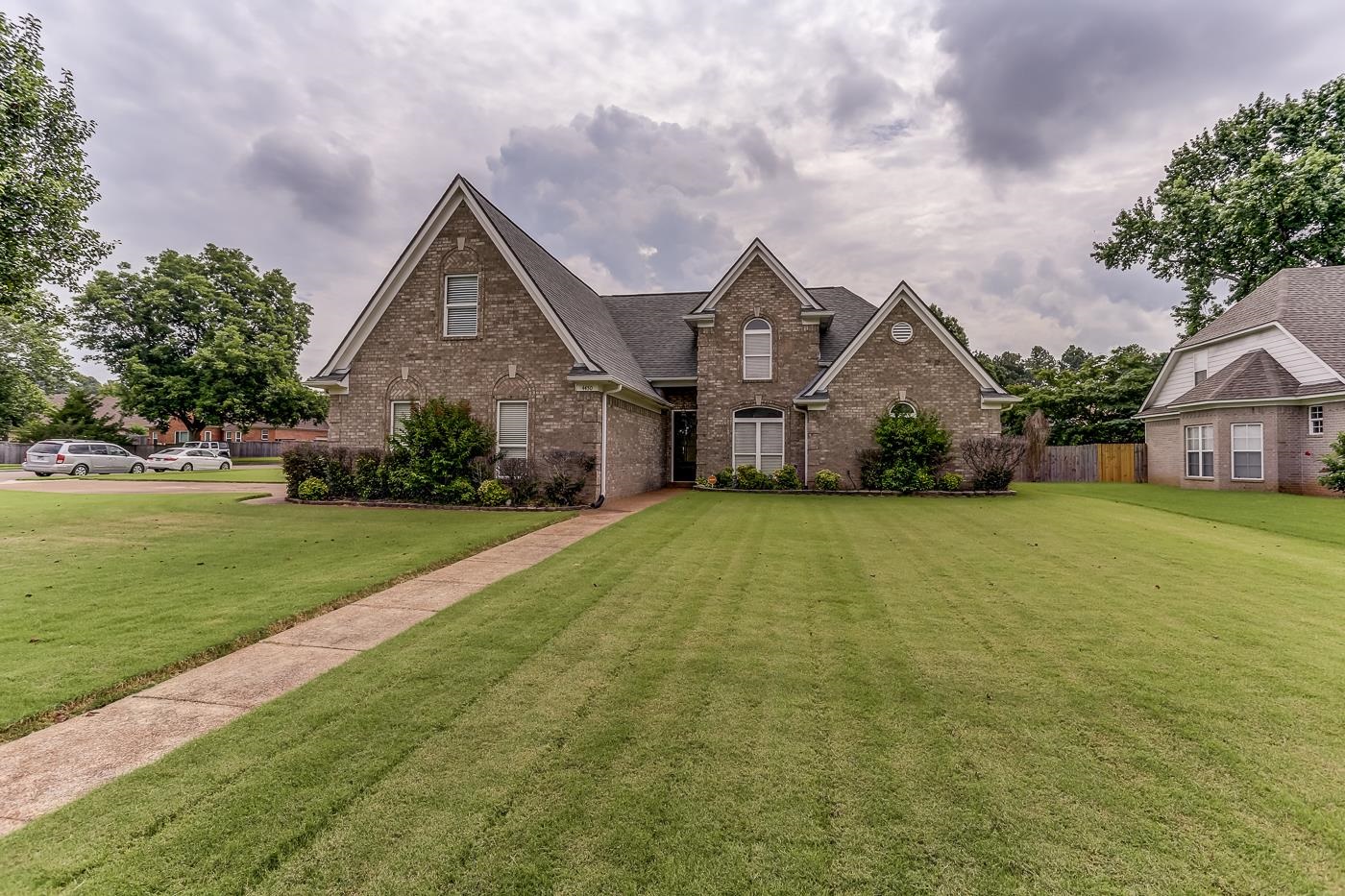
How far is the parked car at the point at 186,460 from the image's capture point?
30.4 m

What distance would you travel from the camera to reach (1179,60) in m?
14.4

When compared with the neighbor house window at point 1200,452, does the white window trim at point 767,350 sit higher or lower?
higher

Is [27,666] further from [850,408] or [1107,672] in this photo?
[850,408]

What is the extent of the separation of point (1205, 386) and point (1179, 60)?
11730mm

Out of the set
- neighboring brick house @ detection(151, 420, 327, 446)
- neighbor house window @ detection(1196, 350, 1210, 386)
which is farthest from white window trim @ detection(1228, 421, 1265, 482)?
neighboring brick house @ detection(151, 420, 327, 446)

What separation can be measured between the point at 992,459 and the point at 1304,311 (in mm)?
12988

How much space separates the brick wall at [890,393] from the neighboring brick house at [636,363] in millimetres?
43

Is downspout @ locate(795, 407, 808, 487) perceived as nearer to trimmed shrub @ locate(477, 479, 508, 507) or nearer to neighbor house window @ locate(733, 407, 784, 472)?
neighbor house window @ locate(733, 407, 784, 472)

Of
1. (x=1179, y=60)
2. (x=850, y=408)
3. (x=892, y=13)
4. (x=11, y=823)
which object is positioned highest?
(x=1179, y=60)

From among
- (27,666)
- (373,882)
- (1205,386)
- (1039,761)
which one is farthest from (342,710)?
(1205,386)

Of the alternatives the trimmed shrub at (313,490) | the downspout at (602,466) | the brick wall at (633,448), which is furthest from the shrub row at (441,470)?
the brick wall at (633,448)

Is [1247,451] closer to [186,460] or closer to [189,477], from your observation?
[189,477]

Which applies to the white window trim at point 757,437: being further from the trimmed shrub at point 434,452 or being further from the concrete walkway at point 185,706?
the concrete walkway at point 185,706

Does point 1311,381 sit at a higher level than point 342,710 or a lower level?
higher
